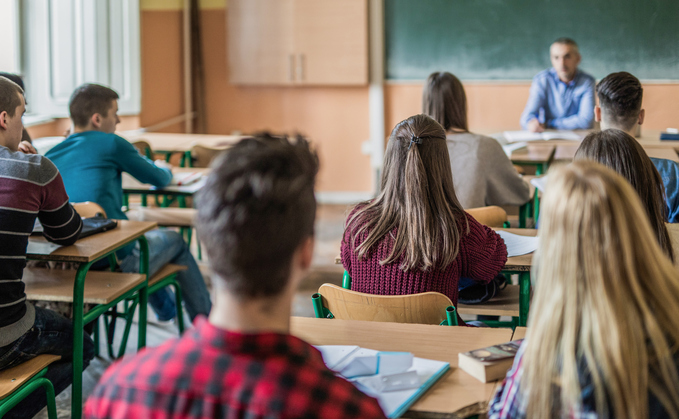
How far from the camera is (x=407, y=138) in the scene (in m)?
1.91

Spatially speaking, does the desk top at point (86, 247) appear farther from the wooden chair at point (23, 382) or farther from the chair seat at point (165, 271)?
the chair seat at point (165, 271)

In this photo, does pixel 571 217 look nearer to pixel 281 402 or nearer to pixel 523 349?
pixel 523 349

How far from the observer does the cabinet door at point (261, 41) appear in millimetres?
6336

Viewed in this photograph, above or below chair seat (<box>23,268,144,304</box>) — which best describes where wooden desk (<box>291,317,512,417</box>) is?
above

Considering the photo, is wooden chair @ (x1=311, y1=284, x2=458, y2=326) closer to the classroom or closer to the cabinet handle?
the classroom

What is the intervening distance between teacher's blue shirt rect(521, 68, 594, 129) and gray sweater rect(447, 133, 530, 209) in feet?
5.70

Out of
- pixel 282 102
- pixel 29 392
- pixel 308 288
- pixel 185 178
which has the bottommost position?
pixel 308 288

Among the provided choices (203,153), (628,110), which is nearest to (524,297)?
(628,110)

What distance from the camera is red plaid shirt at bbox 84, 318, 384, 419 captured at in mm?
842

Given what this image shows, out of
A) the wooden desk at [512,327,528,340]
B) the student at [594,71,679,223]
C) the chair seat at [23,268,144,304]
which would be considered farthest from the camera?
the student at [594,71,679,223]

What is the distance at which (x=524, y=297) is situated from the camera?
2316mm

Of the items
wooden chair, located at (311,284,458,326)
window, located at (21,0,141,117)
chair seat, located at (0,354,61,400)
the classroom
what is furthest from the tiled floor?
window, located at (21,0,141,117)

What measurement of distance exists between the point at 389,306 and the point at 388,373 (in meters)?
0.46

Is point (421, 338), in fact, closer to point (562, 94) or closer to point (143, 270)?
point (143, 270)
